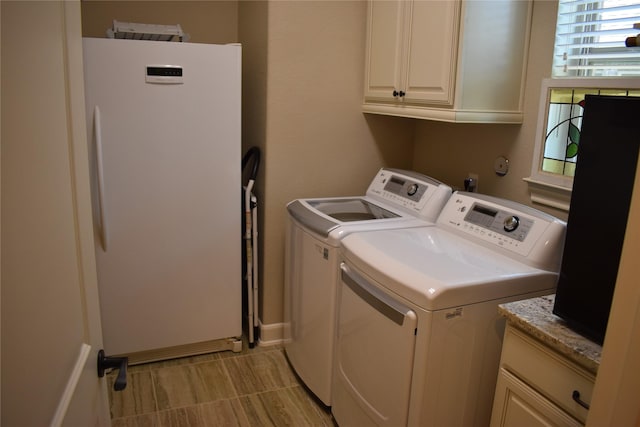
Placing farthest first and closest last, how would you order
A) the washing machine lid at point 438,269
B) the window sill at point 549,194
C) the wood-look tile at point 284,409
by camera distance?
the wood-look tile at point 284,409
the window sill at point 549,194
the washing machine lid at point 438,269

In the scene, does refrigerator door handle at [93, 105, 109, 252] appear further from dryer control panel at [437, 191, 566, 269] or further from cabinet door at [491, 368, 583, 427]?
cabinet door at [491, 368, 583, 427]

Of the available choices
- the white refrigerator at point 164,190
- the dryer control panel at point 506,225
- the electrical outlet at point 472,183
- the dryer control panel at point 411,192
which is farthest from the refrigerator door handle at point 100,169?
the electrical outlet at point 472,183

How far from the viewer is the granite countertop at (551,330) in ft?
4.02

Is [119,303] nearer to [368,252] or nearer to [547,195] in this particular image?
[368,252]

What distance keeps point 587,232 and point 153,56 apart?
1996 millimetres

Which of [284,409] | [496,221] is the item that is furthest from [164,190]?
[496,221]

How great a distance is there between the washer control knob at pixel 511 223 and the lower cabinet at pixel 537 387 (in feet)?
1.98

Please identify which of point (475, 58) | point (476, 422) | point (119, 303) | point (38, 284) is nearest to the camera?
point (38, 284)

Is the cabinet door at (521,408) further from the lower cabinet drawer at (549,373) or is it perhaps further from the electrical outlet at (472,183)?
the electrical outlet at (472,183)

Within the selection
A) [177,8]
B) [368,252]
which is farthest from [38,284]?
[177,8]

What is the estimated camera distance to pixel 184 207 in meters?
2.62

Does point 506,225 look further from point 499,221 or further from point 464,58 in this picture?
point 464,58

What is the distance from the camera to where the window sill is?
206 centimetres

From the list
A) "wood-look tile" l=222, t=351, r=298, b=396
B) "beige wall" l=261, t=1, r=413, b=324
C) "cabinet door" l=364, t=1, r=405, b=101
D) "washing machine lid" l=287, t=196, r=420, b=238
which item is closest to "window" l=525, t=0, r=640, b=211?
"washing machine lid" l=287, t=196, r=420, b=238
